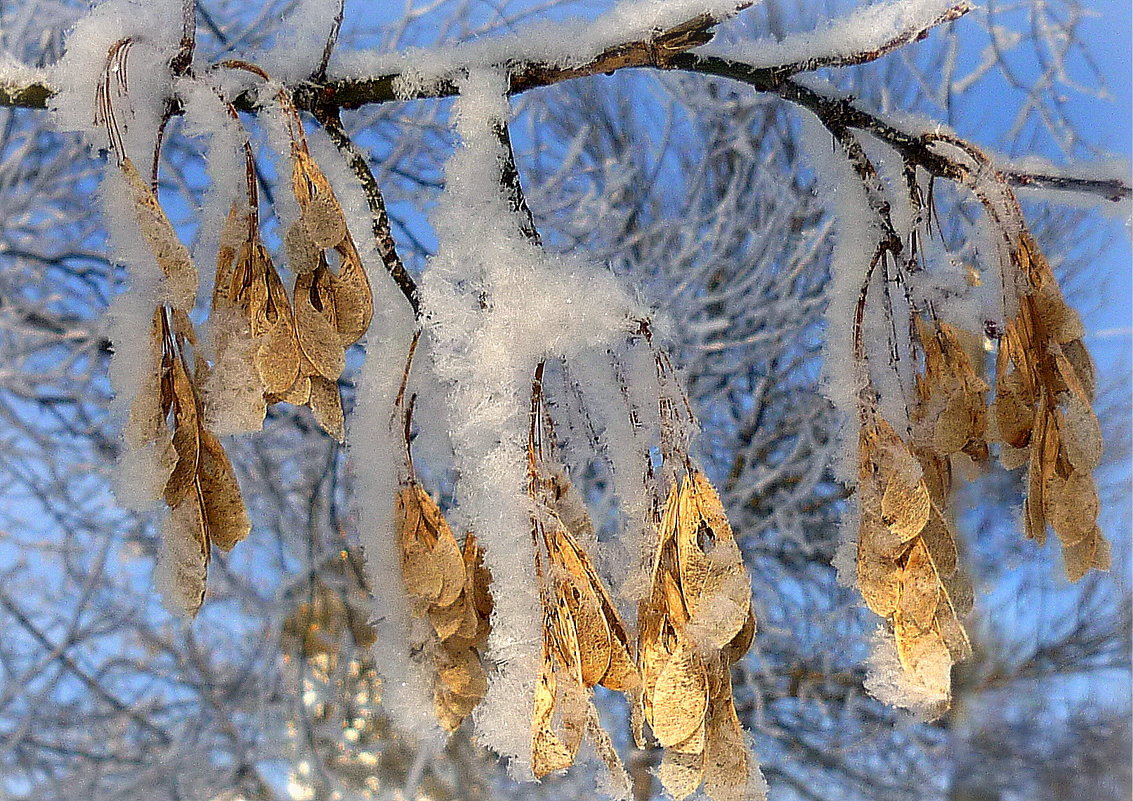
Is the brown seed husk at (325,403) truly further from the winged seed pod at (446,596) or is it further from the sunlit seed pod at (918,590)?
the sunlit seed pod at (918,590)

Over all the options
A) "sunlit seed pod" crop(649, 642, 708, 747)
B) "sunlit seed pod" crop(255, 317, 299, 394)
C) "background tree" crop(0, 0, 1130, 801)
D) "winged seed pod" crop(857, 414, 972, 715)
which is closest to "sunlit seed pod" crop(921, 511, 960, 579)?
"winged seed pod" crop(857, 414, 972, 715)

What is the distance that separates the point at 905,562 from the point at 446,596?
0.49ft

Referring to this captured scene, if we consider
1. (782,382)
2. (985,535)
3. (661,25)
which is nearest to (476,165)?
(661,25)

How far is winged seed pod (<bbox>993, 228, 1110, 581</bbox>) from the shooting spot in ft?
0.88

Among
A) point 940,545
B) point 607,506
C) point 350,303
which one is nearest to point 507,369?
point 350,303

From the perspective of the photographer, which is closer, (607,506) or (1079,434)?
(1079,434)

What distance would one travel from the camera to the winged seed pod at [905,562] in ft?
0.82

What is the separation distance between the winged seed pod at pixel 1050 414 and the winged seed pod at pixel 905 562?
0.04m

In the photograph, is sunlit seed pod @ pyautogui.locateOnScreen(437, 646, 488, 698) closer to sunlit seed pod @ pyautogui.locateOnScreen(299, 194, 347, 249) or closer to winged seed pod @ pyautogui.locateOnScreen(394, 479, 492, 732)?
winged seed pod @ pyautogui.locateOnScreen(394, 479, 492, 732)

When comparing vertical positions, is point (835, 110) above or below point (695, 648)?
above

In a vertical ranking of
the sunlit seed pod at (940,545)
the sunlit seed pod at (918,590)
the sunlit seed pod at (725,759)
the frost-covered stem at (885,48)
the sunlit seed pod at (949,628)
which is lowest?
the sunlit seed pod at (725,759)

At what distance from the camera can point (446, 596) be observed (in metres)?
0.27

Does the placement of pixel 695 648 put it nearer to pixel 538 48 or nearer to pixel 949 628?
pixel 949 628

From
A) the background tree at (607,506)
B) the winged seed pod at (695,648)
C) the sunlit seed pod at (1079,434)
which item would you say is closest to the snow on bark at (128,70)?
the winged seed pod at (695,648)
